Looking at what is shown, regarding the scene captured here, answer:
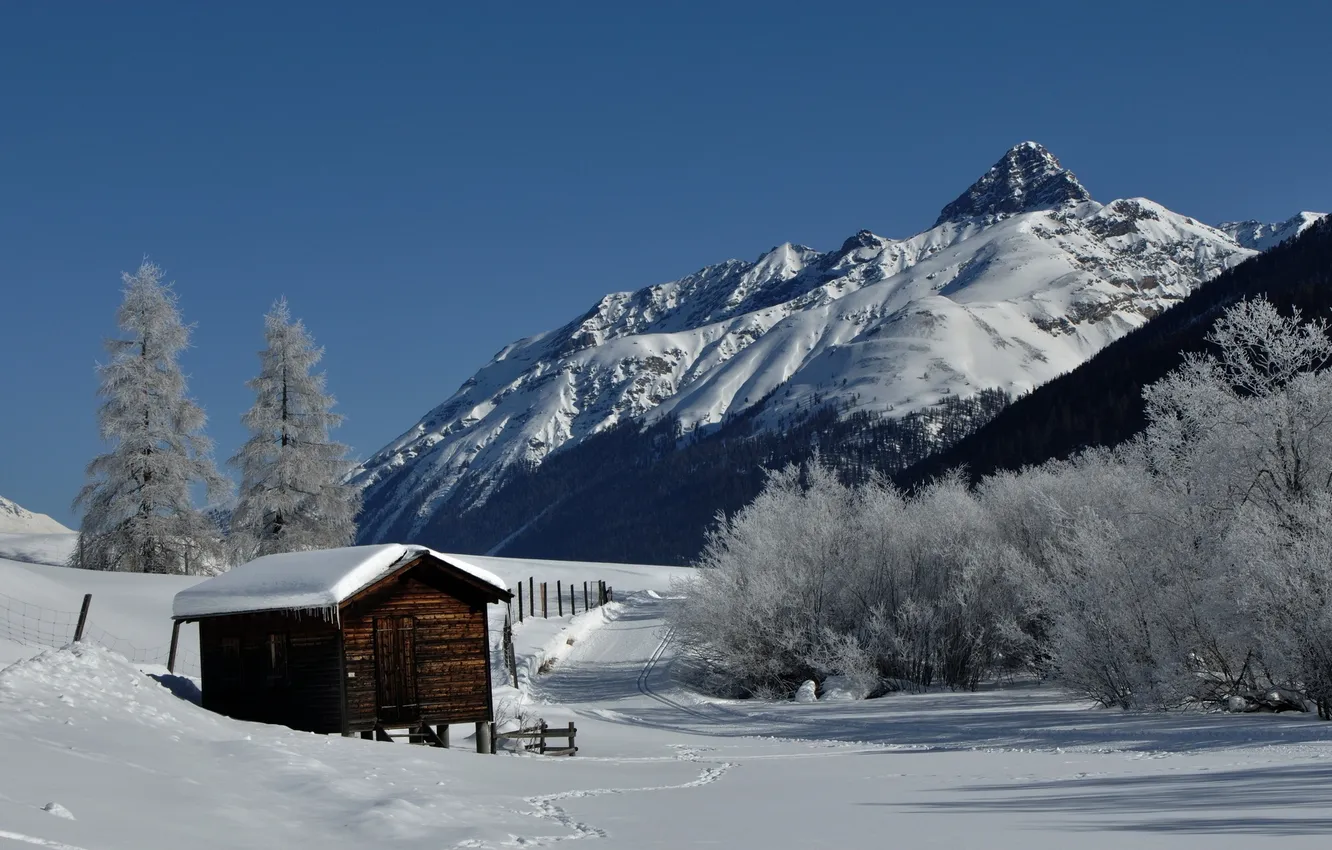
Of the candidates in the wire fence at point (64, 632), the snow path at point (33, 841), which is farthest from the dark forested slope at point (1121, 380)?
the snow path at point (33, 841)

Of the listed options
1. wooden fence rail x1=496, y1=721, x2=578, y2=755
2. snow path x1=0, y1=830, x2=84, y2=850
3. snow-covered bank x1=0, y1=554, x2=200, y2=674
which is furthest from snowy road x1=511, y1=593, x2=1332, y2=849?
snow-covered bank x1=0, y1=554, x2=200, y2=674

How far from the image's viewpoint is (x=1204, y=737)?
24.5 m

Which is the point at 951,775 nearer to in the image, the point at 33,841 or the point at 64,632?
the point at 33,841

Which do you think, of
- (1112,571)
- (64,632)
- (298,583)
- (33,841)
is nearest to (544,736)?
(298,583)

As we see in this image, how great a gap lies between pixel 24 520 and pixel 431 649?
126 m

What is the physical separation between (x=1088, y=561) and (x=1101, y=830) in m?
23.4

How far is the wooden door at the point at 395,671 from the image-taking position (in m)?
25.6

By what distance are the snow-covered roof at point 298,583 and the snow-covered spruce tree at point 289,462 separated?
2185 cm

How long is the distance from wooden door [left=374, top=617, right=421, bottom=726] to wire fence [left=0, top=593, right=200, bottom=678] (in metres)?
11.2

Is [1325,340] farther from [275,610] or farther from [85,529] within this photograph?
[85,529]

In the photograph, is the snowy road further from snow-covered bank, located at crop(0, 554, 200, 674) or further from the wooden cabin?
snow-covered bank, located at crop(0, 554, 200, 674)

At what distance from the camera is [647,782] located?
789 inches

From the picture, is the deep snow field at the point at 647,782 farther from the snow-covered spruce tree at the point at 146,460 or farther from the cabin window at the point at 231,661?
the snow-covered spruce tree at the point at 146,460

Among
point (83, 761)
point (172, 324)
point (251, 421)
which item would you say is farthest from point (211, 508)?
point (83, 761)
